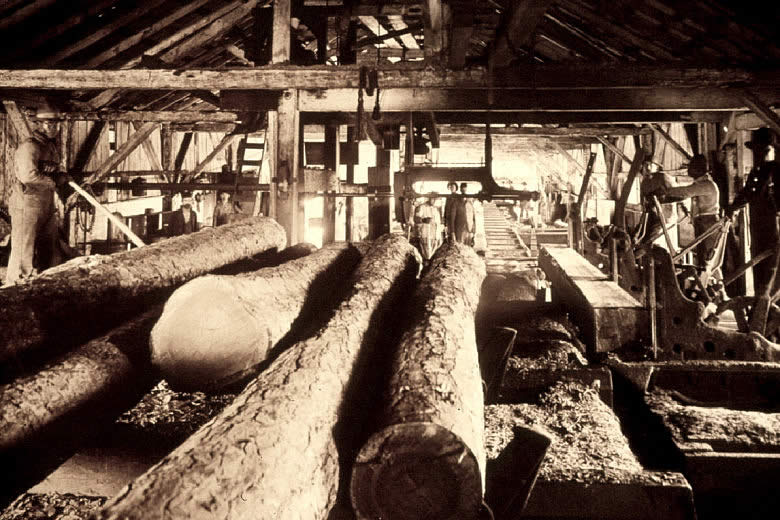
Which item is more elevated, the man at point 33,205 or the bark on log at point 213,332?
the man at point 33,205

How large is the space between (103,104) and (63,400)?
7860 mm

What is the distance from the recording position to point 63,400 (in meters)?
2.11

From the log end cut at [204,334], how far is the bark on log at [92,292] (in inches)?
23.3

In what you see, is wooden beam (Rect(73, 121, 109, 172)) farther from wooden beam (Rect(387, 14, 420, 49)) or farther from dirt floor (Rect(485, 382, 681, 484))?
dirt floor (Rect(485, 382, 681, 484))

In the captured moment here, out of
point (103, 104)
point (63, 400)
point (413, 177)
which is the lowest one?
point (63, 400)

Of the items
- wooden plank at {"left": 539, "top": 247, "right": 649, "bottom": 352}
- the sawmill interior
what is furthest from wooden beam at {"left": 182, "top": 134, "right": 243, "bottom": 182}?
wooden plank at {"left": 539, "top": 247, "right": 649, "bottom": 352}

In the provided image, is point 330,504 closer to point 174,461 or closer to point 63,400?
point 174,461

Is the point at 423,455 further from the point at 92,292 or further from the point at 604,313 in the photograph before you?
the point at 604,313

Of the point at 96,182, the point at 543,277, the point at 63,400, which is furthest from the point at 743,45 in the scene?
the point at 96,182

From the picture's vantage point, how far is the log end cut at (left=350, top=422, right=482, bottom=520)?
68.2 inches

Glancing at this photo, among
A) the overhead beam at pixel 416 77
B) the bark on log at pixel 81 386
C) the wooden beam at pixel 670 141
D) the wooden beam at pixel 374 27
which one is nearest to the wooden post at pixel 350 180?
the wooden beam at pixel 374 27

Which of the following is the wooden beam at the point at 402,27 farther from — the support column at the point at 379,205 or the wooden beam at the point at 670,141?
the wooden beam at the point at 670,141

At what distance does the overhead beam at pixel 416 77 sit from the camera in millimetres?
5293

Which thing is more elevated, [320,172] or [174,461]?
[320,172]
